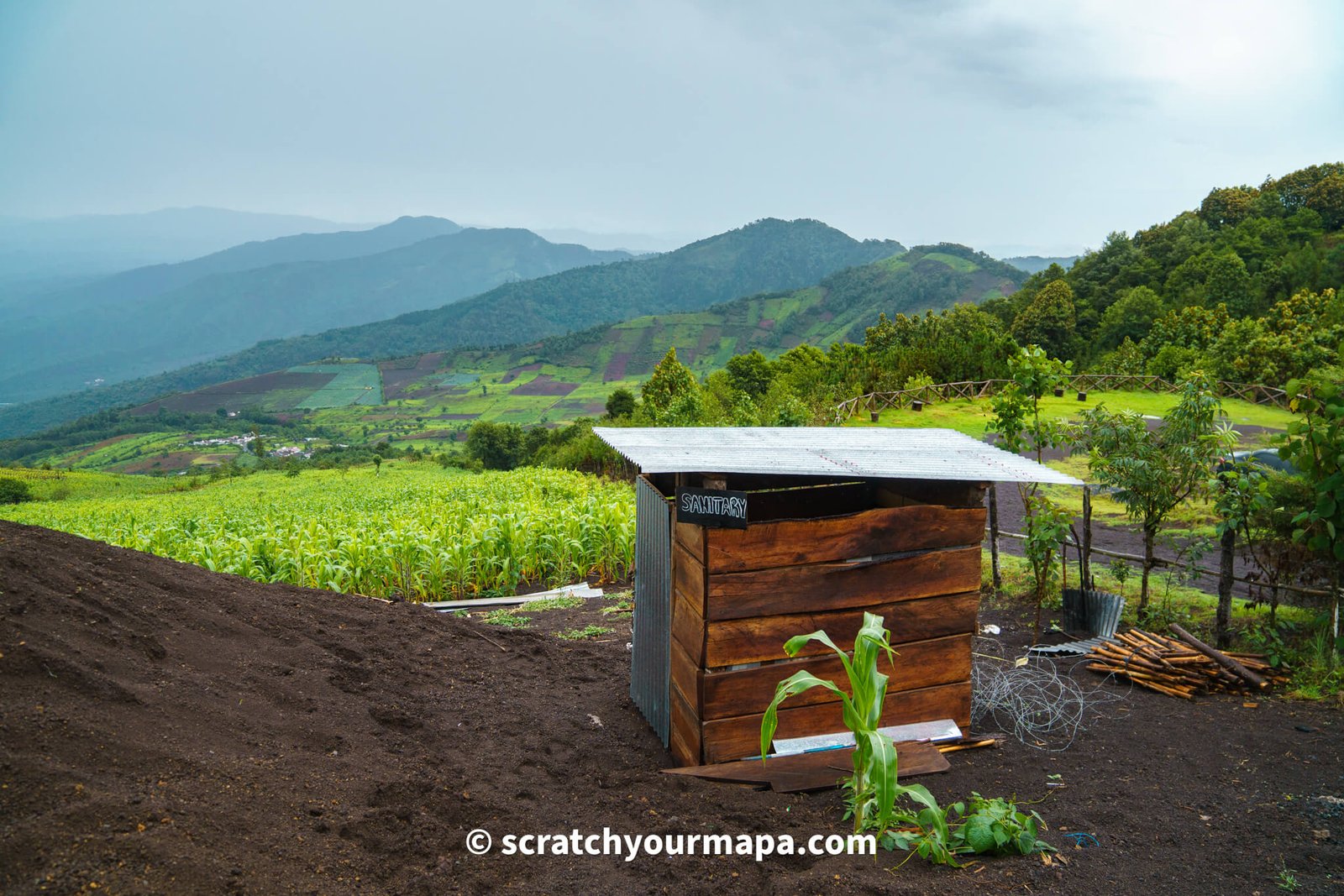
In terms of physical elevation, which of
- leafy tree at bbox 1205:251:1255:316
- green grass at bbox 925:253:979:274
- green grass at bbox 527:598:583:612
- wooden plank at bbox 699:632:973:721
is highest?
green grass at bbox 925:253:979:274

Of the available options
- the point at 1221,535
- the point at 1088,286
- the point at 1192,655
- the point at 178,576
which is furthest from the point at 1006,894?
the point at 1088,286

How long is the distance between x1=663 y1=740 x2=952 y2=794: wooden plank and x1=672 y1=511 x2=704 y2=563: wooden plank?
4.15 feet

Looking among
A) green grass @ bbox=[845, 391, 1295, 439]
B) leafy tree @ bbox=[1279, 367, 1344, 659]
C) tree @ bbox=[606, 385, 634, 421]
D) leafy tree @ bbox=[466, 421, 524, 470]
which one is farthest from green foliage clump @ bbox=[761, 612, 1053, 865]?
leafy tree @ bbox=[466, 421, 524, 470]

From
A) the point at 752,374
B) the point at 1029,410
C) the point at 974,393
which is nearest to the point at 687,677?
the point at 1029,410

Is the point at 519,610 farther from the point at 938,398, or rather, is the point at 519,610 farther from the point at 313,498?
the point at 938,398

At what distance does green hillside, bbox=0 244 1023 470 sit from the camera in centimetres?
11981

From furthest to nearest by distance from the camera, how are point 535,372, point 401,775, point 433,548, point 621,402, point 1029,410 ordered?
point 535,372 < point 621,402 < point 433,548 < point 1029,410 < point 401,775

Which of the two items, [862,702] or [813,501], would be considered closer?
[862,702]

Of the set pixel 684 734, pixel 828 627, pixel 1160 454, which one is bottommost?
pixel 684 734

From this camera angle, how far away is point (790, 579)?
4844mm

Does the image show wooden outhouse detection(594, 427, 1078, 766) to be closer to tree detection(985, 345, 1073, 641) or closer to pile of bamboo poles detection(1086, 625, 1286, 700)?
pile of bamboo poles detection(1086, 625, 1286, 700)

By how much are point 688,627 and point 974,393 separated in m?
28.2

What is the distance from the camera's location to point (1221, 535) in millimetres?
6773

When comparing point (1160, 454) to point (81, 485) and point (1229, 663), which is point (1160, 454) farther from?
point (81, 485)
